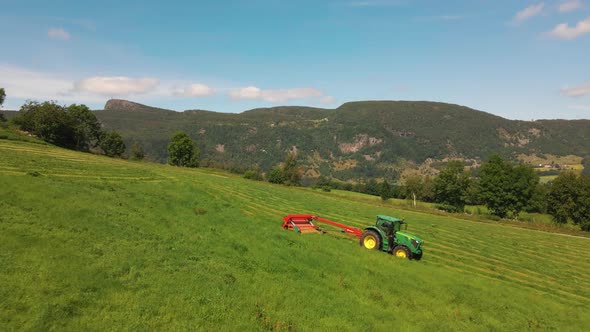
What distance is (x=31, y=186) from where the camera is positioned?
17.0 meters

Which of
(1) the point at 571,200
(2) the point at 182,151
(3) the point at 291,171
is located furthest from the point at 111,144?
(1) the point at 571,200

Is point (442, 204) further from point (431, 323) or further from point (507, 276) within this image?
point (431, 323)

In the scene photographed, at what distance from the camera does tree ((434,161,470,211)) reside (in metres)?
91.8

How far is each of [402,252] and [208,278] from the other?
1486 centimetres

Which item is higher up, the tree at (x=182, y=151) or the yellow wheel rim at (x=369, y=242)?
the tree at (x=182, y=151)

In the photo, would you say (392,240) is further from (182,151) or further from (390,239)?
(182,151)

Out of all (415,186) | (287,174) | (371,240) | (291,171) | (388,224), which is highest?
(388,224)

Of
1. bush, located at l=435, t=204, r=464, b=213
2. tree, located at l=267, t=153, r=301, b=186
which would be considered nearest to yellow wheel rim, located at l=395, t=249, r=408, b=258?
bush, located at l=435, t=204, r=464, b=213

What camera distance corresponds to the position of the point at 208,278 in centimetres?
1225

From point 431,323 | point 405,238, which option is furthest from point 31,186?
point 405,238

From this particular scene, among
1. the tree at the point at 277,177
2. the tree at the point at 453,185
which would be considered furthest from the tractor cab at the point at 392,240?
the tree at the point at 277,177

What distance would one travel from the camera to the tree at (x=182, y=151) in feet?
384

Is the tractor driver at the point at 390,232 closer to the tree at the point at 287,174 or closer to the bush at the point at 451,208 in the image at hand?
the bush at the point at 451,208

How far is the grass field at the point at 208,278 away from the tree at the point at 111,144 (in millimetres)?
106810
